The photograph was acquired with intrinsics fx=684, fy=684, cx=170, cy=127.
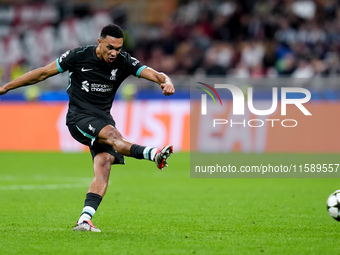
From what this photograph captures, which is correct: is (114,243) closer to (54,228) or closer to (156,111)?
(54,228)

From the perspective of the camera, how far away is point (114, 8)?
96.5ft

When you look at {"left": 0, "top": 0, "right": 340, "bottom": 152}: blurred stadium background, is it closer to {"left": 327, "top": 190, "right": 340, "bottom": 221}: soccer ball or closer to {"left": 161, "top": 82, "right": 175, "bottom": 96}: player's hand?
{"left": 327, "top": 190, "right": 340, "bottom": 221}: soccer ball

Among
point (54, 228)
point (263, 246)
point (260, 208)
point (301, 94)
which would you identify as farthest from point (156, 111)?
point (263, 246)

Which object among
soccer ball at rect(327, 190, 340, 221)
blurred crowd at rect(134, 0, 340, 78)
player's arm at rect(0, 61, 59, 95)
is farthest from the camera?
blurred crowd at rect(134, 0, 340, 78)

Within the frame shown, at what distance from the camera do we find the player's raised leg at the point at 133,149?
23.5 ft

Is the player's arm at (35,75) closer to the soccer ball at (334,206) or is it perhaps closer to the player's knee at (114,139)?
the player's knee at (114,139)

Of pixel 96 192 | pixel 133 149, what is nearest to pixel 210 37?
pixel 96 192

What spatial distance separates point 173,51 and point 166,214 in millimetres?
16310

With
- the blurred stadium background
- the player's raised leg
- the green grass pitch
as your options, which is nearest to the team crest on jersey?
the player's raised leg

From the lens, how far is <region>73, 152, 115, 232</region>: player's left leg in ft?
25.7

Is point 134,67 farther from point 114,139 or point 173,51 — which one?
point 173,51

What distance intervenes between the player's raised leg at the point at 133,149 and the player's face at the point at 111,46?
0.81 meters

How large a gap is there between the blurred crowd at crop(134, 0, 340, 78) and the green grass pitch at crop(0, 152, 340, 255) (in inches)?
275

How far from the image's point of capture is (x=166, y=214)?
9.51m
